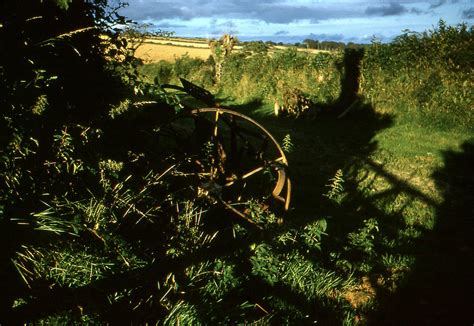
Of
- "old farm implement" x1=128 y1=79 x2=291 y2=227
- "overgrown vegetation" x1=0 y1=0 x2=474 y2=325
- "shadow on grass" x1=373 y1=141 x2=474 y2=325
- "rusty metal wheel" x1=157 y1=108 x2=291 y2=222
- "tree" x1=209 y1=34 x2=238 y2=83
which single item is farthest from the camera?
"tree" x1=209 y1=34 x2=238 y2=83

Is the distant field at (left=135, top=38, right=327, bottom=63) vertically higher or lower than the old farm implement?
higher

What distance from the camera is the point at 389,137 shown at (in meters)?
12.1

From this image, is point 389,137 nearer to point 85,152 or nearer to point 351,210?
point 351,210

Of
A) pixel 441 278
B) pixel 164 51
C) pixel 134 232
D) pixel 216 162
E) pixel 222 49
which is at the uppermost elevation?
pixel 164 51

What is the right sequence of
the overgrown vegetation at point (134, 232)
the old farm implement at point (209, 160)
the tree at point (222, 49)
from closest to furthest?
the overgrown vegetation at point (134, 232), the old farm implement at point (209, 160), the tree at point (222, 49)

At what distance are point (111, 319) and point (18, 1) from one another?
301 cm

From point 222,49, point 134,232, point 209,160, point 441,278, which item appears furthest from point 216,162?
point 222,49

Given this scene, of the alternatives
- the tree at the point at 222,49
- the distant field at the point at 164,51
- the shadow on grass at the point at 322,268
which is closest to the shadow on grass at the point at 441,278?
the shadow on grass at the point at 322,268

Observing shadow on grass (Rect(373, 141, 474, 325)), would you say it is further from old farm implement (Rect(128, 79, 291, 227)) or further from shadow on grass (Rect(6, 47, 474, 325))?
old farm implement (Rect(128, 79, 291, 227))

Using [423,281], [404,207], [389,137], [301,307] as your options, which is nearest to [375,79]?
[389,137]

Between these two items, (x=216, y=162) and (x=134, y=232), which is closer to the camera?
(x=134, y=232)

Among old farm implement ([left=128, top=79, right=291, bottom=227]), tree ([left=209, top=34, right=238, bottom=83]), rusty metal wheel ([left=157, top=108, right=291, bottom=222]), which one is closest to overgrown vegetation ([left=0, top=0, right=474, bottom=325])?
old farm implement ([left=128, top=79, right=291, bottom=227])

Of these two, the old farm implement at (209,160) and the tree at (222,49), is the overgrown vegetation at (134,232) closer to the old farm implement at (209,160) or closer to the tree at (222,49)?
the old farm implement at (209,160)

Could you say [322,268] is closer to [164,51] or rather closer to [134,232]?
[134,232]
